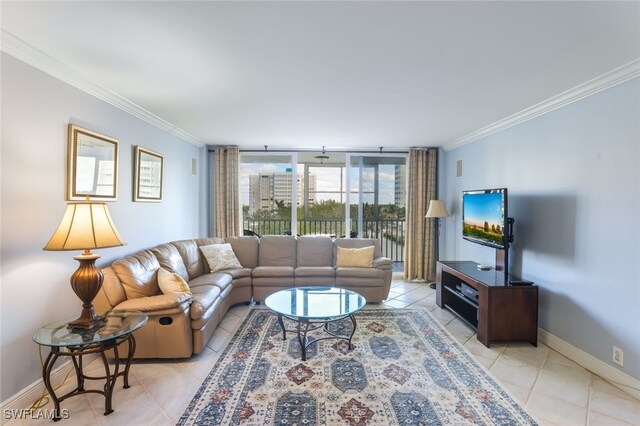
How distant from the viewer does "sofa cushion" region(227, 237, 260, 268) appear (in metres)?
4.55

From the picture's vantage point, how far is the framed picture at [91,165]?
2.43 m

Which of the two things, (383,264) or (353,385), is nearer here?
(353,385)

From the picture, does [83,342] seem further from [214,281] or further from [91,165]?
[214,281]

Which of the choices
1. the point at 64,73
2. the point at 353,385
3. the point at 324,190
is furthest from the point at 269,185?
the point at 353,385

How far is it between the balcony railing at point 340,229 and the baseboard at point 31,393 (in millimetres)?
3499

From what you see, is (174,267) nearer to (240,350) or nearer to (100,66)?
(240,350)

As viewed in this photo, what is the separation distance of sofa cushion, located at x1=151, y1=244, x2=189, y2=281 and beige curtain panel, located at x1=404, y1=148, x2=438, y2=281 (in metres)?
3.73

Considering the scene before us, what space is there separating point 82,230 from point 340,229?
457 cm

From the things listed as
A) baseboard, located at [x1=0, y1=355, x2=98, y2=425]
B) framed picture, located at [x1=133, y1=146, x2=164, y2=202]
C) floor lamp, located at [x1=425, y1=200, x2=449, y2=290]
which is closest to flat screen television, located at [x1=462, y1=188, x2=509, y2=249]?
floor lamp, located at [x1=425, y1=200, x2=449, y2=290]

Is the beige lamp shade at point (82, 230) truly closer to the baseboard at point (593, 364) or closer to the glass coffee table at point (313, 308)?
the glass coffee table at point (313, 308)

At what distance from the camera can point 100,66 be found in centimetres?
227

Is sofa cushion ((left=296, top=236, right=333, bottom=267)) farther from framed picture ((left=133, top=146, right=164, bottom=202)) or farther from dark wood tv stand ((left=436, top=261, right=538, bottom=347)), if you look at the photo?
dark wood tv stand ((left=436, top=261, right=538, bottom=347))

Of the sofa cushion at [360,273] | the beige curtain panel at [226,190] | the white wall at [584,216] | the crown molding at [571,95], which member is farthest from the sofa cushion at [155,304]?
the crown molding at [571,95]

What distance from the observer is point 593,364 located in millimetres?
2531
